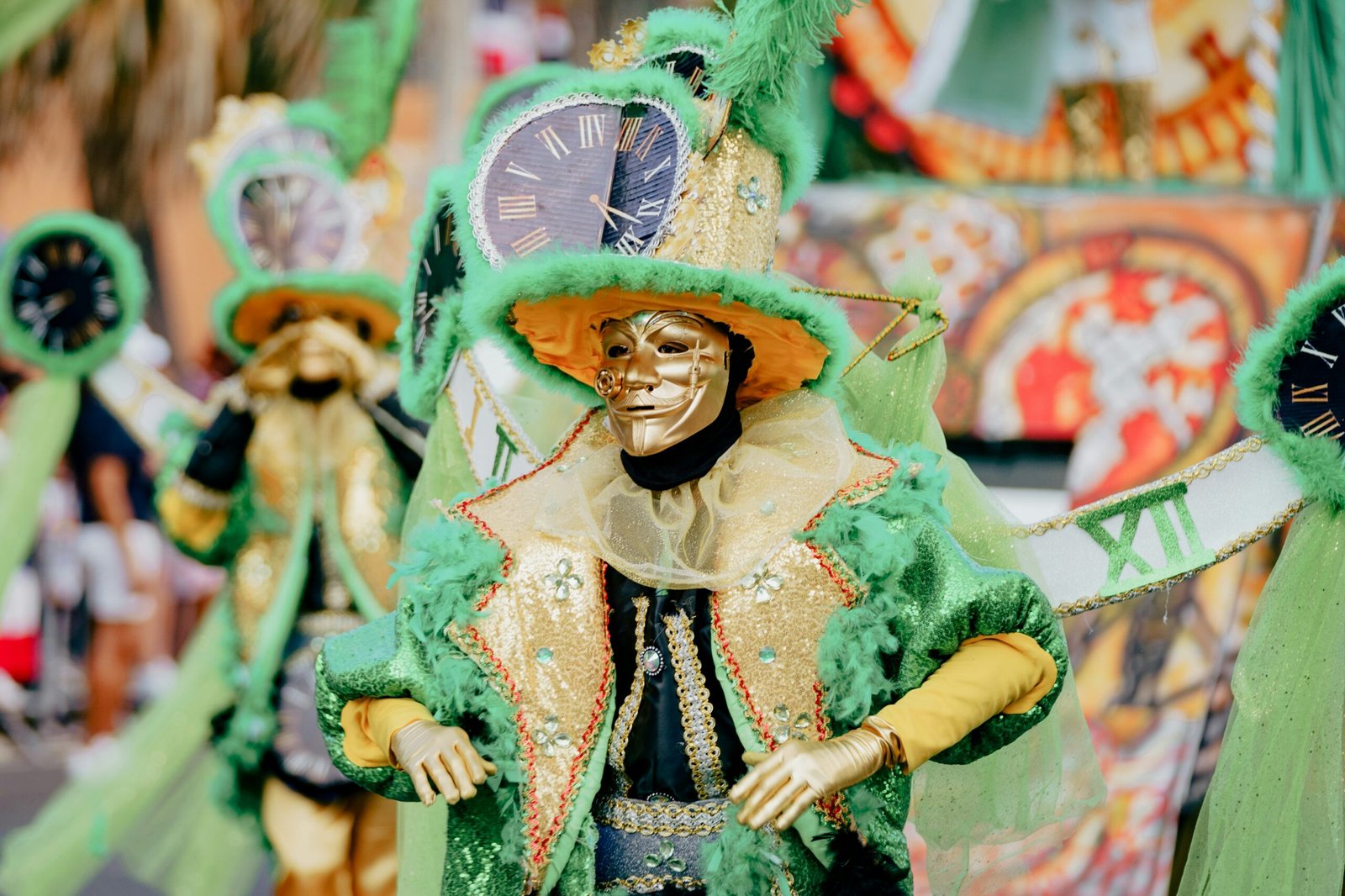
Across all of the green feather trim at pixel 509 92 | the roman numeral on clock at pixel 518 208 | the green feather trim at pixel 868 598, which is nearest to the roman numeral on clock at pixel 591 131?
the roman numeral on clock at pixel 518 208

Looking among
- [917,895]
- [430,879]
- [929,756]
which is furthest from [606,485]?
[917,895]

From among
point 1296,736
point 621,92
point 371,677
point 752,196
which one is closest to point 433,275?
point 621,92

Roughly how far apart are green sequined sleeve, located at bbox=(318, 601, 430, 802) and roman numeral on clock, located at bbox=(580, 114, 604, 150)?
2.54ft

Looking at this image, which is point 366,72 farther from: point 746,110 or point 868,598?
point 868,598

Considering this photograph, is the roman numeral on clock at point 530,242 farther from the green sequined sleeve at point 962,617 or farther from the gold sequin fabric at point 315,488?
the gold sequin fabric at point 315,488

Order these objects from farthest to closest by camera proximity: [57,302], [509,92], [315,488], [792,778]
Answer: [57,302] → [315,488] → [509,92] → [792,778]

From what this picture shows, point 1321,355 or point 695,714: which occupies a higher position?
point 1321,355

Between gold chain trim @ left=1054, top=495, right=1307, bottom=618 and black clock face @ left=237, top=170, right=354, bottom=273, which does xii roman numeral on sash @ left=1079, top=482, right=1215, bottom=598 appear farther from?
black clock face @ left=237, top=170, right=354, bottom=273

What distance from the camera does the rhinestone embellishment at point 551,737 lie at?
2295mm

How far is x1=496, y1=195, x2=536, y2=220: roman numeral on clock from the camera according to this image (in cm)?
248

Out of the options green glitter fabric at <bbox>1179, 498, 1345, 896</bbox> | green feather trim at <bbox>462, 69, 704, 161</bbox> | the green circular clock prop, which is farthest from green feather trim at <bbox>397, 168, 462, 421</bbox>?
the green circular clock prop

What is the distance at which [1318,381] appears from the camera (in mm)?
2527

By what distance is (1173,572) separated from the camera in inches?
107

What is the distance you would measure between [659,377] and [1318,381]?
109cm
